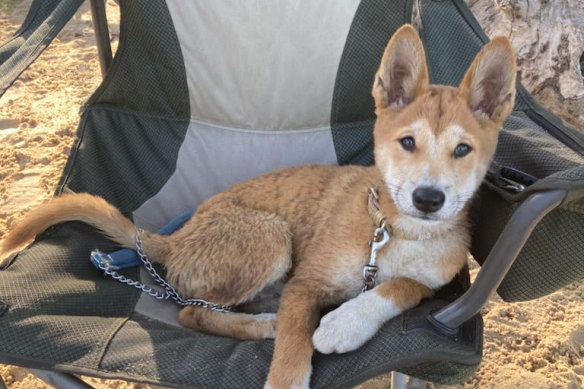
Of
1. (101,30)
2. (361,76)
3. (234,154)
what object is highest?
(101,30)

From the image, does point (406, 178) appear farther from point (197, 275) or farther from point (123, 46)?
point (123, 46)

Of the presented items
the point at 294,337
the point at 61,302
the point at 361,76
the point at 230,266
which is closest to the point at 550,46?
the point at 361,76

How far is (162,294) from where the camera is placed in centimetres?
230

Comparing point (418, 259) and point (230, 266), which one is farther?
point (230, 266)

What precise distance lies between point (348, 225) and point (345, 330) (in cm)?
56

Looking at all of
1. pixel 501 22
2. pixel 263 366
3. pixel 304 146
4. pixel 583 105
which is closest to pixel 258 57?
pixel 304 146

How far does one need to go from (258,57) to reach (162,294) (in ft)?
4.56

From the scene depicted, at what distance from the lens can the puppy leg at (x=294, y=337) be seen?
5.67ft

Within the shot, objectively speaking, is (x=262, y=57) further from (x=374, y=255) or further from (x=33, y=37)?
(x=374, y=255)

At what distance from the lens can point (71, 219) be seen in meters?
2.24

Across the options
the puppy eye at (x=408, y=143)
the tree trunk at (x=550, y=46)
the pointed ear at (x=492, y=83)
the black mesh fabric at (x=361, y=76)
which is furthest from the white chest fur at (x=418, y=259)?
the tree trunk at (x=550, y=46)

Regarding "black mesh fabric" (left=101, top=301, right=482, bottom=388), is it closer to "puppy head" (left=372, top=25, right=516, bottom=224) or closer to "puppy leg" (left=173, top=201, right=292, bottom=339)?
"puppy leg" (left=173, top=201, right=292, bottom=339)

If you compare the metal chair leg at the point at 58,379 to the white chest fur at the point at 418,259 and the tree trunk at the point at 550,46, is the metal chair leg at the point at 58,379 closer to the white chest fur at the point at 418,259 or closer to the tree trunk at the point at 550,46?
the white chest fur at the point at 418,259

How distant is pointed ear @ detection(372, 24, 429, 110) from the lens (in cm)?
201
